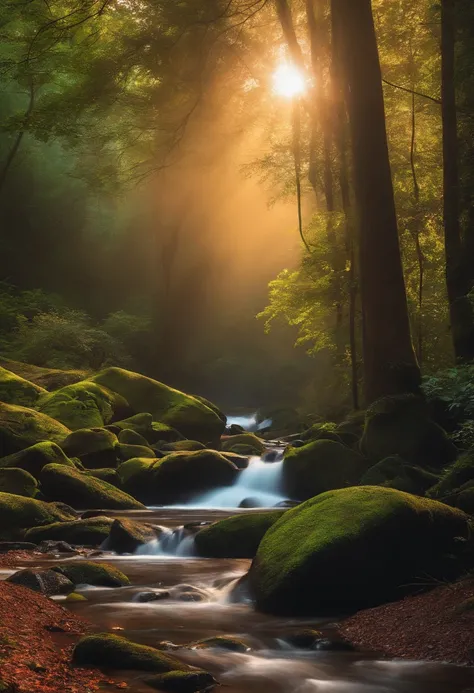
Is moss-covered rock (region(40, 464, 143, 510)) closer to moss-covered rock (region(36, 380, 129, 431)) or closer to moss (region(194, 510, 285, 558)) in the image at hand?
moss (region(194, 510, 285, 558))

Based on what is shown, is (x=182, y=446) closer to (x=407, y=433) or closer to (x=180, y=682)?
(x=407, y=433)

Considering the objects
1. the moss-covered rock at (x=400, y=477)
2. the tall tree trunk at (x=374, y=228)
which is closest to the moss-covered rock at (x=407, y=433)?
the tall tree trunk at (x=374, y=228)

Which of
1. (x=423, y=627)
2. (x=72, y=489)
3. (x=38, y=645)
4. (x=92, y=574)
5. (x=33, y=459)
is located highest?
(x=33, y=459)

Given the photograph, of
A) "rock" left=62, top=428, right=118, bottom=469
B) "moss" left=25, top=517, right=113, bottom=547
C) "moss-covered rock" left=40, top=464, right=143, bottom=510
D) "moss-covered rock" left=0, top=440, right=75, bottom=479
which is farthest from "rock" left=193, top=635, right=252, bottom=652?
"rock" left=62, top=428, right=118, bottom=469

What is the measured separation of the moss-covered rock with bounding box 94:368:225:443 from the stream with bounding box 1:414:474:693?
9.48m

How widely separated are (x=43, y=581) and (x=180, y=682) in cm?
294

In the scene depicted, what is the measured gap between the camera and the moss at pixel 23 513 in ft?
32.7

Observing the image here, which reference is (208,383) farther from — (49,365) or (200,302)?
(49,365)

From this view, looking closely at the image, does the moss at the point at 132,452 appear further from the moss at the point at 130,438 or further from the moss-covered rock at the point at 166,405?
the moss-covered rock at the point at 166,405

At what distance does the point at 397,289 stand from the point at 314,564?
7673mm

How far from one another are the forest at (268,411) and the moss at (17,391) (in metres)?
0.08

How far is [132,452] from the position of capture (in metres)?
15.5

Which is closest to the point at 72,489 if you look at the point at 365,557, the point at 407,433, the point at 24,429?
the point at 24,429

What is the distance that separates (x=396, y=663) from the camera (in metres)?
5.01
